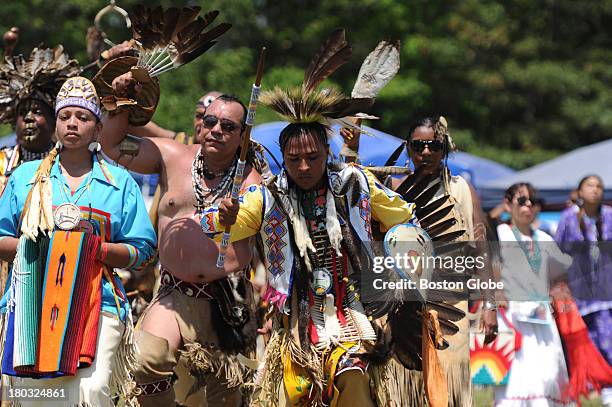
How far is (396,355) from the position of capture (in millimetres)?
5469

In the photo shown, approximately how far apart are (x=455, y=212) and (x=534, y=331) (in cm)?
136

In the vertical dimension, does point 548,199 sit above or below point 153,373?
above

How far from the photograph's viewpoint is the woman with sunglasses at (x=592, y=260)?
7.56 metres

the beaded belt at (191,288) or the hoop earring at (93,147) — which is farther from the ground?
the hoop earring at (93,147)

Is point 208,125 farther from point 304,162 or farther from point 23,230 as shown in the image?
point 23,230

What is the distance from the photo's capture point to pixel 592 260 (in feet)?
25.0

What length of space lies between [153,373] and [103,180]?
125cm

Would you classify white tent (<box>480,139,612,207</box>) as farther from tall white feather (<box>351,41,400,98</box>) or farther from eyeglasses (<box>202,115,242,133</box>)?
eyeglasses (<box>202,115,242,133</box>)

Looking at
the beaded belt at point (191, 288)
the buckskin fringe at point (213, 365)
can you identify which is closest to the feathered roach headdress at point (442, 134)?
the beaded belt at point (191, 288)

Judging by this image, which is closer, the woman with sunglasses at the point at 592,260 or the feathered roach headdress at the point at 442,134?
the feathered roach headdress at the point at 442,134

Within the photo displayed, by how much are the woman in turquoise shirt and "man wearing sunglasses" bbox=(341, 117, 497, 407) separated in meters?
1.74

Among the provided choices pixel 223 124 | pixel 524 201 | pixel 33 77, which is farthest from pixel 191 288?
pixel 524 201

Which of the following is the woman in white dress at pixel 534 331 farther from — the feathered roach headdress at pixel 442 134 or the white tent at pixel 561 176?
the white tent at pixel 561 176

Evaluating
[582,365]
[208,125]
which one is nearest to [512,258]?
[582,365]
